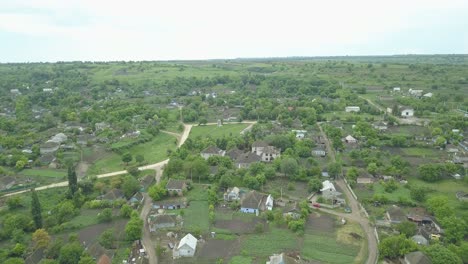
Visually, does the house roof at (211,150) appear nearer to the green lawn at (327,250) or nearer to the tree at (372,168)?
the tree at (372,168)

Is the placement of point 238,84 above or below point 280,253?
above

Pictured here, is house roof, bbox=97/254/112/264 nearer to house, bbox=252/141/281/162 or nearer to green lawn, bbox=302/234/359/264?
green lawn, bbox=302/234/359/264

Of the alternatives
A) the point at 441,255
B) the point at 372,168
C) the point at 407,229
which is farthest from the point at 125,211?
the point at 372,168

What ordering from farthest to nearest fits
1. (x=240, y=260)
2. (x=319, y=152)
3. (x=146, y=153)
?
1. (x=146, y=153)
2. (x=319, y=152)
3. (x=240, y=260)

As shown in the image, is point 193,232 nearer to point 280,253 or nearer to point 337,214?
point 280,253

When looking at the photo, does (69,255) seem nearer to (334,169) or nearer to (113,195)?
(113,195)

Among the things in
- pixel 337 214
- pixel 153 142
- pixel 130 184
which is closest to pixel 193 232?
pixel 130 184
